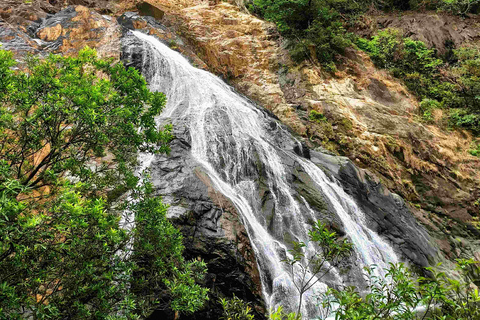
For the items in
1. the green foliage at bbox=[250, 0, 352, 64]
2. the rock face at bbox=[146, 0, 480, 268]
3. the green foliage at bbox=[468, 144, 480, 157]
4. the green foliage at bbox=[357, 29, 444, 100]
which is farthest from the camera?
the green foliage at bbox=[357, 29, 444, 100]

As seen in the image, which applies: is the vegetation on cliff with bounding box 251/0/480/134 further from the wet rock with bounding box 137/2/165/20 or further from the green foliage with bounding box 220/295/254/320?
the green foliage with bounding box 220/295/254/320

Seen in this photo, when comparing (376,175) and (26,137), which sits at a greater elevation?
(26,137)

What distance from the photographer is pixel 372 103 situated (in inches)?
717

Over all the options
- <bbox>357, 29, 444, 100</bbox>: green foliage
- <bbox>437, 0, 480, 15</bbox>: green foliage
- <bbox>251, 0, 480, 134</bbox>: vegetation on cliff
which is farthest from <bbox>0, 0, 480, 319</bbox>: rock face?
<bbox>437, 0, 480, 15</bbox>: green foliage

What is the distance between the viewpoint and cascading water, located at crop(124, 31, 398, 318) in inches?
332

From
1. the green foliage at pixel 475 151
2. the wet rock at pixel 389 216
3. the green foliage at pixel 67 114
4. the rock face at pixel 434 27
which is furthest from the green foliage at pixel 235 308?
the rock face at pixel 434 27

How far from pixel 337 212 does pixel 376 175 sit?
5405mm

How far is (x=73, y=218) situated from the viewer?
11.5ft

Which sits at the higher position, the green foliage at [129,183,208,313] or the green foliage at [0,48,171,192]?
the green foliage at [0,48,171,192]

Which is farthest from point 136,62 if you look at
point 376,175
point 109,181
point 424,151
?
point 424,151

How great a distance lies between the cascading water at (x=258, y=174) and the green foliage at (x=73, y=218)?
368 cm

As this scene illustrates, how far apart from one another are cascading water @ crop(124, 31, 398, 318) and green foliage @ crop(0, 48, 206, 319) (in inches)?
145

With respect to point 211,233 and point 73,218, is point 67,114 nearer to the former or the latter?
point 73,218

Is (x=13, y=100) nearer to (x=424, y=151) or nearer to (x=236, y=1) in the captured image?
(x=424, y=151)
